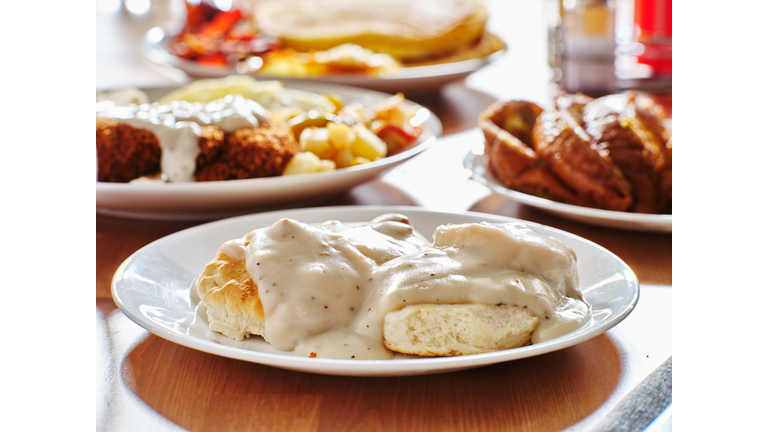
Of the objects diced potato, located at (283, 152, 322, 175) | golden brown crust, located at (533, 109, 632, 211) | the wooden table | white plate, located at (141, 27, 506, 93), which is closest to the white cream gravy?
diced potato, located at (283, 152, 322, 175)

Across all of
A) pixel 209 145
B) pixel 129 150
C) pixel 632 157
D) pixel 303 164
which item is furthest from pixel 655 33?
pixel 129 150

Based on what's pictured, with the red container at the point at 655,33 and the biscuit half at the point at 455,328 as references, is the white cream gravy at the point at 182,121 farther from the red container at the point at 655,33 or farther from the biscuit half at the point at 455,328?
the red container at the point at 655,33

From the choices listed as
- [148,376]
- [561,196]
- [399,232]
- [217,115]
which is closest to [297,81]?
[217,115]

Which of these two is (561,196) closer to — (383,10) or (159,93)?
(159,93)

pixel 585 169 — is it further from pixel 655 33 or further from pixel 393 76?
pixel 655 33

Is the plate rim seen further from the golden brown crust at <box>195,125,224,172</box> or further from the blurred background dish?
the golden brown crust at <box>195,125,224,172</box>

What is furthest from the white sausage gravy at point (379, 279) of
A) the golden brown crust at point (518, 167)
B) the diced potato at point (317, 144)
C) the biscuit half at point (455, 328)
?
the diced potato at point (317, 144)

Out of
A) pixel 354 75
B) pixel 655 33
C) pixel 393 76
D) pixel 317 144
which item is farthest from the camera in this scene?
pixel 655 33
